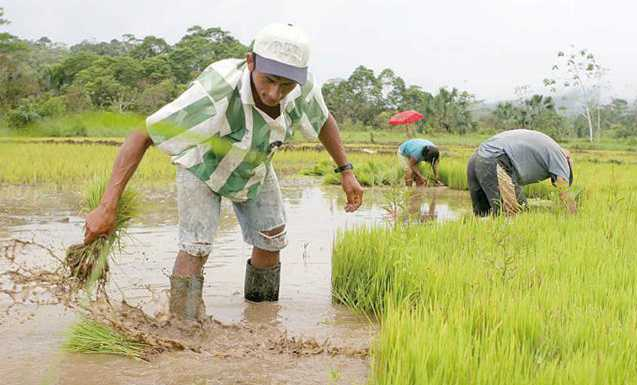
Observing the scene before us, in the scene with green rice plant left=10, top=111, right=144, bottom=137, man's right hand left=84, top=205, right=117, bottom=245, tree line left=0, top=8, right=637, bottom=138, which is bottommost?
man's right hand left=84, top=205, right=117, bottom=245

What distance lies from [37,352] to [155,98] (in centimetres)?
252

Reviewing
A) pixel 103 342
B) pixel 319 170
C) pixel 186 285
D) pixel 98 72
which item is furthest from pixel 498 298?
pixel 319 170

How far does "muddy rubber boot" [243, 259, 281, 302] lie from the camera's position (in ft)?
11.7

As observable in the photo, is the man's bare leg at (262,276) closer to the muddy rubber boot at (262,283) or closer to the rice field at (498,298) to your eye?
the muddy rubber boot at (262,283)

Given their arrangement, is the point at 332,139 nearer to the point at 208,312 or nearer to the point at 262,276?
the point at 262,276

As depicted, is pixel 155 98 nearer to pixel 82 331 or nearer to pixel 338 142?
pixel 82 331

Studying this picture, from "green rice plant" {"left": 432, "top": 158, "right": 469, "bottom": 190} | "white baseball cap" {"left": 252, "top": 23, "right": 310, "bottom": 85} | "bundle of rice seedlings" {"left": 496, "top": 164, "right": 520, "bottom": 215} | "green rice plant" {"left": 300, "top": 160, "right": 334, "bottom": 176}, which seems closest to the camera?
"white baseball cap" {"left": 252, "top": 23, "right": 310, "bottom": 85}

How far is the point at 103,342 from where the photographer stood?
268 centimetres

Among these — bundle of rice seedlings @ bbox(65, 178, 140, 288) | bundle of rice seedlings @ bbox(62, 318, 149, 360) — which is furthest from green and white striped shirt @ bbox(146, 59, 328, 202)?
bundle of rice seedlings @ bbox(62, 318, 149, 360)

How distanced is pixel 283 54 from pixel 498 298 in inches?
46.4

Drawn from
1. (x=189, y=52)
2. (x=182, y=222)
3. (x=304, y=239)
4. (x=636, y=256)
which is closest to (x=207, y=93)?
(x=182, y=222)

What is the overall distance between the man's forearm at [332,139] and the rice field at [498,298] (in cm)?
52

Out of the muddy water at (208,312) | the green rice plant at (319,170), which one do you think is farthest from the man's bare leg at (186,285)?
the green rice plant at (319,170)

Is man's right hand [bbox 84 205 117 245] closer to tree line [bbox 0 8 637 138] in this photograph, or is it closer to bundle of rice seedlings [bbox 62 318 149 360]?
bundle of rice seedlings [bbox 62 318 149 360]
